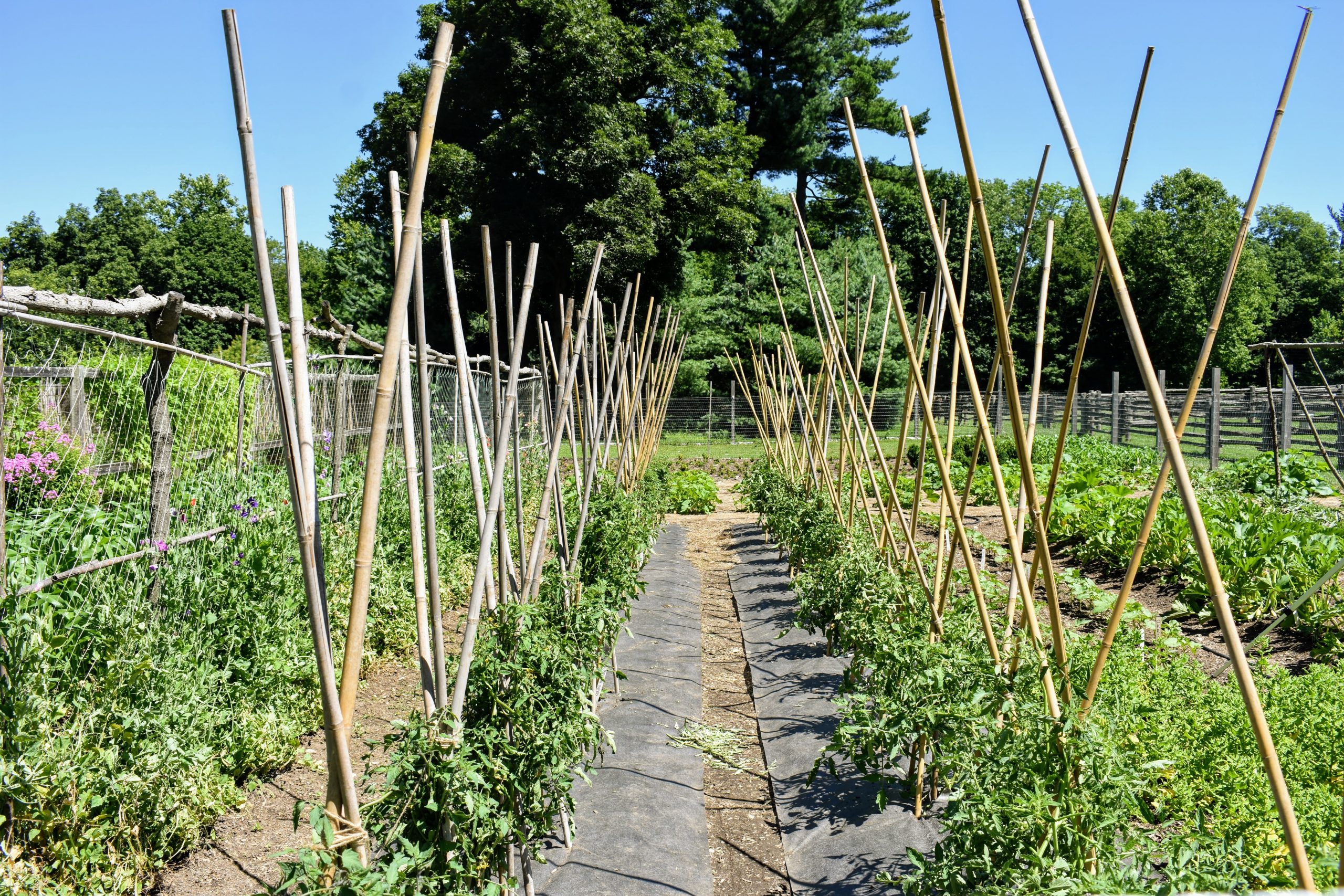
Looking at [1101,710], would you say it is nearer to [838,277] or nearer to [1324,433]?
[1324,433]

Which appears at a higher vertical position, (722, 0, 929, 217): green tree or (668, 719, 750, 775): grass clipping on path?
(722, 0, 929, 217): green tree

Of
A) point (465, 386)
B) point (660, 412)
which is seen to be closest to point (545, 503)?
point (465, 386)

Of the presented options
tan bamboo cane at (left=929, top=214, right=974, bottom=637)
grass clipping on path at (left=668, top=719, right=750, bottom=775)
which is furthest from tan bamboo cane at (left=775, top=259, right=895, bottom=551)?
grass clipping on path at (left=668, top=719, right=750, bottom=775)

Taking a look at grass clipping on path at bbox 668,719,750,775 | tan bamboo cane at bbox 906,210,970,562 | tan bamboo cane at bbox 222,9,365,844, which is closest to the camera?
tan bamboo cane at bbox 222,9,365,844

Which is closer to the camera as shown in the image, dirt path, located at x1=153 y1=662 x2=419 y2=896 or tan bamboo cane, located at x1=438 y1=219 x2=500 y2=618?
tan bamboo cane, located at x1=438 y1=219 x2=500 y2=618

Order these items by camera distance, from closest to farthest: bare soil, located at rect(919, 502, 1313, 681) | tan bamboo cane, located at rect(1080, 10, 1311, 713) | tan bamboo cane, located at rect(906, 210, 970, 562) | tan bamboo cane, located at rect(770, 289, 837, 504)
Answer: tan bamboo cane, located at rect(1080, 10, 1311, 713)
tan bamboo cane, located at rect(906, 210, 970, 562)
bare soil, located at rect(919, 502, 1313, 681)
tan bamboo cane, located at rect(770, 289, 837, 504)

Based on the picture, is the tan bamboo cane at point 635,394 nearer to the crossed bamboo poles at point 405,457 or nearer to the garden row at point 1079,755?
the garden row at point 1079,755

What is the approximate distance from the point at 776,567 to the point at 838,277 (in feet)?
59.3

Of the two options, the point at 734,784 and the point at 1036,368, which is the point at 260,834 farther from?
the point at 1036,368

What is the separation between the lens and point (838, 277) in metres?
24.8

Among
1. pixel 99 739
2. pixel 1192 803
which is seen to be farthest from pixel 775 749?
pixel 99 739

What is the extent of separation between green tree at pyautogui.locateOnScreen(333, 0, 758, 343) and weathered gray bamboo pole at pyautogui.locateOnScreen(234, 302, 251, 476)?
37.2 ft

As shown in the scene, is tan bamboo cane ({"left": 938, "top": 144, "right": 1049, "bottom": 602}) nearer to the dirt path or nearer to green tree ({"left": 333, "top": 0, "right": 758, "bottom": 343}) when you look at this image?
the dirt path

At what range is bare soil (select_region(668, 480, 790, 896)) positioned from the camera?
316 cm
